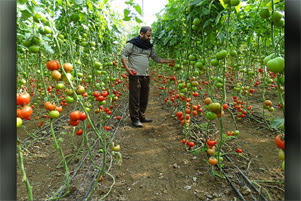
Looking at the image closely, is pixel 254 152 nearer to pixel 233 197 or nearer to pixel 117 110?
pixel 233 197

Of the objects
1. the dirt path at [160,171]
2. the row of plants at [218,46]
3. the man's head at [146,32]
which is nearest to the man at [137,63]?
the man's head at [146,32]

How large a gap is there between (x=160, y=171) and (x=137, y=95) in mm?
1517

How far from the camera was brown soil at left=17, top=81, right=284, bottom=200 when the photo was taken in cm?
161

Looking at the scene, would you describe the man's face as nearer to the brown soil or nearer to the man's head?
the man's head

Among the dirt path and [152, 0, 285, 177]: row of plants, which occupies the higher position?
[152, 0, 285, 177]: row of plants

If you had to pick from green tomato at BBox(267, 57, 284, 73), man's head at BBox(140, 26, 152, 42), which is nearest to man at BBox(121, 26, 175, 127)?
man's head at BBox(140, 26, 152, 42)

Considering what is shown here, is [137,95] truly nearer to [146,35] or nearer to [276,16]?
[146,35]

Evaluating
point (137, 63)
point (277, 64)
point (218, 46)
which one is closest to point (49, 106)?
point (277, 64)

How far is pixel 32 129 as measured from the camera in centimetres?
319

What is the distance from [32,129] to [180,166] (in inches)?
107

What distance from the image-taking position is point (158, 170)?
195 centimetres

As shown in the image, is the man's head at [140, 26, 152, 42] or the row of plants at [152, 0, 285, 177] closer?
the row of plants at [152, 0, 285, 177]
